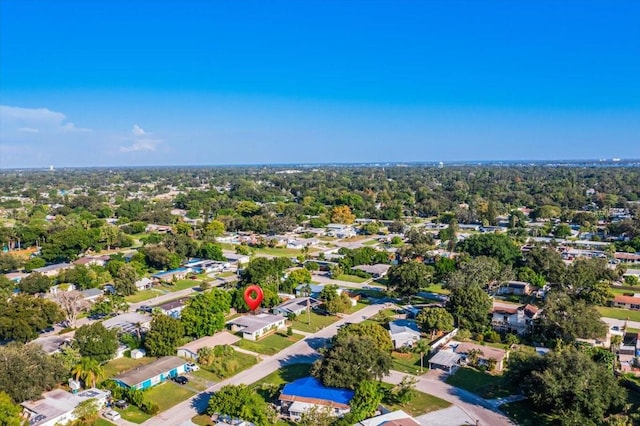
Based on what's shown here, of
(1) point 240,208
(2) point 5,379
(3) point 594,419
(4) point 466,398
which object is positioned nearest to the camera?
(3) point 594,419

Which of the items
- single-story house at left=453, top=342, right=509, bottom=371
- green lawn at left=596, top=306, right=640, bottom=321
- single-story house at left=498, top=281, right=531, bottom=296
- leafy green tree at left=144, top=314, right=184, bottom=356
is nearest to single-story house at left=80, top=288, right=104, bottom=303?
leafy green tree at left=144, top=314, right=184, bottom=356

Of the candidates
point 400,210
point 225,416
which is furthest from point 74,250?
point 400,210

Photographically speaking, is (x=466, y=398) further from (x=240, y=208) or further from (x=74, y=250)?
(x=240, y=208)

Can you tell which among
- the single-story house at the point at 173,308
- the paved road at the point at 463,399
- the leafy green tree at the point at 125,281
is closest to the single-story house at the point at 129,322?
the single-story house at the point at 173,308

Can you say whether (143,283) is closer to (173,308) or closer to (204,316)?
(173,308)

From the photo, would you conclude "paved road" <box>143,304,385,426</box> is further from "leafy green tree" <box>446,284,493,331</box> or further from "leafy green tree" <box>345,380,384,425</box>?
"leafy green tree" <box>446,284,493,331</box>

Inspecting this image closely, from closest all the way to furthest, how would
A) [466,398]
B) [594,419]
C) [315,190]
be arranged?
1. [594,419]
2. [466,398]
3. [315,190]

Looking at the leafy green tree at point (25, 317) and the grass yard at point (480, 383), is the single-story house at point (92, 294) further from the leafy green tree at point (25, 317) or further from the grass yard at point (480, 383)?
the grass yard at point (480, 383)
